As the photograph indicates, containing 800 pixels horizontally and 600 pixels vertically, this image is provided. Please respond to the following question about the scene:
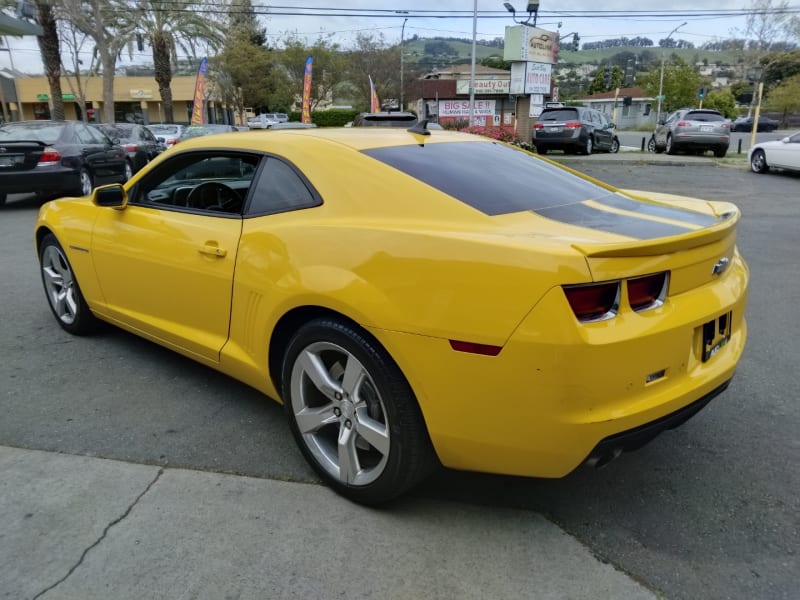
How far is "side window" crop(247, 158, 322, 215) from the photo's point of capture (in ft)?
9.19

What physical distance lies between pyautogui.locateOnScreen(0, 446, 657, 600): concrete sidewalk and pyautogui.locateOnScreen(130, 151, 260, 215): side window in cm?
141

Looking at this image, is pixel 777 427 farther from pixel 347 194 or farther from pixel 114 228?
pixel 114 228

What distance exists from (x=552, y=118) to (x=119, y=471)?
69.5 ft

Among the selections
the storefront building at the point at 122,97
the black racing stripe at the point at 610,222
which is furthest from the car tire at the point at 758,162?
the storefront building at the point at 122,97

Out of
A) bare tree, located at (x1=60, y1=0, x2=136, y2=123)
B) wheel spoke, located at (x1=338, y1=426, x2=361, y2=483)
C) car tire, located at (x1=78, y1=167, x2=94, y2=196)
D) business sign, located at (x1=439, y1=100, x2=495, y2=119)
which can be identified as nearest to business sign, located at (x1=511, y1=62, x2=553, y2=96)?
business sign, located at (x1=439, y1=100, x2=495, y2=119)

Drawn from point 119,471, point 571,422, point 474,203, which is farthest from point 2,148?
point 571,422

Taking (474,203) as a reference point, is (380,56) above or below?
above

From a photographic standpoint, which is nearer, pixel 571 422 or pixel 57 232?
pixel 571 422

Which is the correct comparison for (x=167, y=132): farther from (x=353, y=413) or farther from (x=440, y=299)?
(x=440, y=299)

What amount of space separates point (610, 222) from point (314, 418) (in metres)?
1.46

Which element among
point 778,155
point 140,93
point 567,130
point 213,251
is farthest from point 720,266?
point 140,93

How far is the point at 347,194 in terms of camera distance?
2.65 metres

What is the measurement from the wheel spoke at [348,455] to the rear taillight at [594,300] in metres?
1.07

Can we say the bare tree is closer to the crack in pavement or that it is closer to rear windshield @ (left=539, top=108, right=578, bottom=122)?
rear windshield @ (left=539, top=108, right=578, bottom=122)
